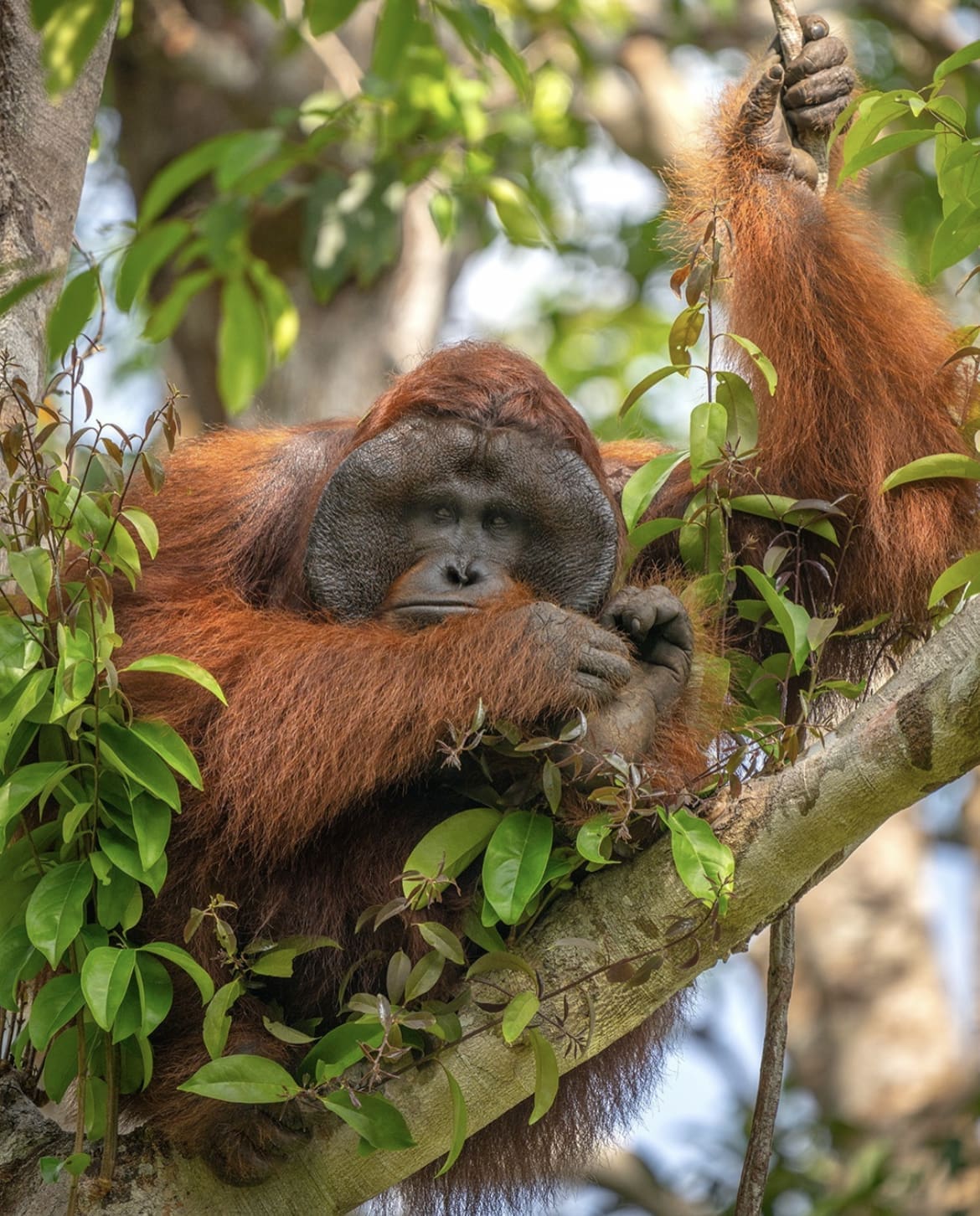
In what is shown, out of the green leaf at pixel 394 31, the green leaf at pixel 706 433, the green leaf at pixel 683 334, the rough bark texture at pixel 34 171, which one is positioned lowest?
the green leaf at pixel 706 433

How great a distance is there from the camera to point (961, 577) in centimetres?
273

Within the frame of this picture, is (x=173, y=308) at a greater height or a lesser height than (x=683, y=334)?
greater

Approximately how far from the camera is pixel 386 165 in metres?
6.70

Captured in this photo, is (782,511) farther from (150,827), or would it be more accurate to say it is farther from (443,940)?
(150,827)

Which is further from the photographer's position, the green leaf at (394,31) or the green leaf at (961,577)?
the green leaf at (394,31)

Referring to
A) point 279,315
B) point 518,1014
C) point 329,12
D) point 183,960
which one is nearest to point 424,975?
point 518,1014

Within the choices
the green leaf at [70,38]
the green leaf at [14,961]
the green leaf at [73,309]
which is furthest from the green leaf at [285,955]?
the green leaf at [70,38]

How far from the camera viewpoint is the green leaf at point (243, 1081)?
2498mm

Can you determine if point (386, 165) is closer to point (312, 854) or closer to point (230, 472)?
point (230, 472)

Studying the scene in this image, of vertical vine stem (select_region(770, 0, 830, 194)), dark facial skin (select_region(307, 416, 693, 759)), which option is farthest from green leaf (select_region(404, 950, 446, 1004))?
vertical vine stem (select_region(770, 0, 830, 194))

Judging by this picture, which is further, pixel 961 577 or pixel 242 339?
pixel 242 339

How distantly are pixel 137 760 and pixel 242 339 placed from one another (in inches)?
142

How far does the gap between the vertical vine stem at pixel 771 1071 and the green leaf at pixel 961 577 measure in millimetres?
616

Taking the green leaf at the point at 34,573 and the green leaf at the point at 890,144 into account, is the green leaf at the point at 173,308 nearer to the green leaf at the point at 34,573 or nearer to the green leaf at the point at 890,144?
the green leaf at the point at 34,573
